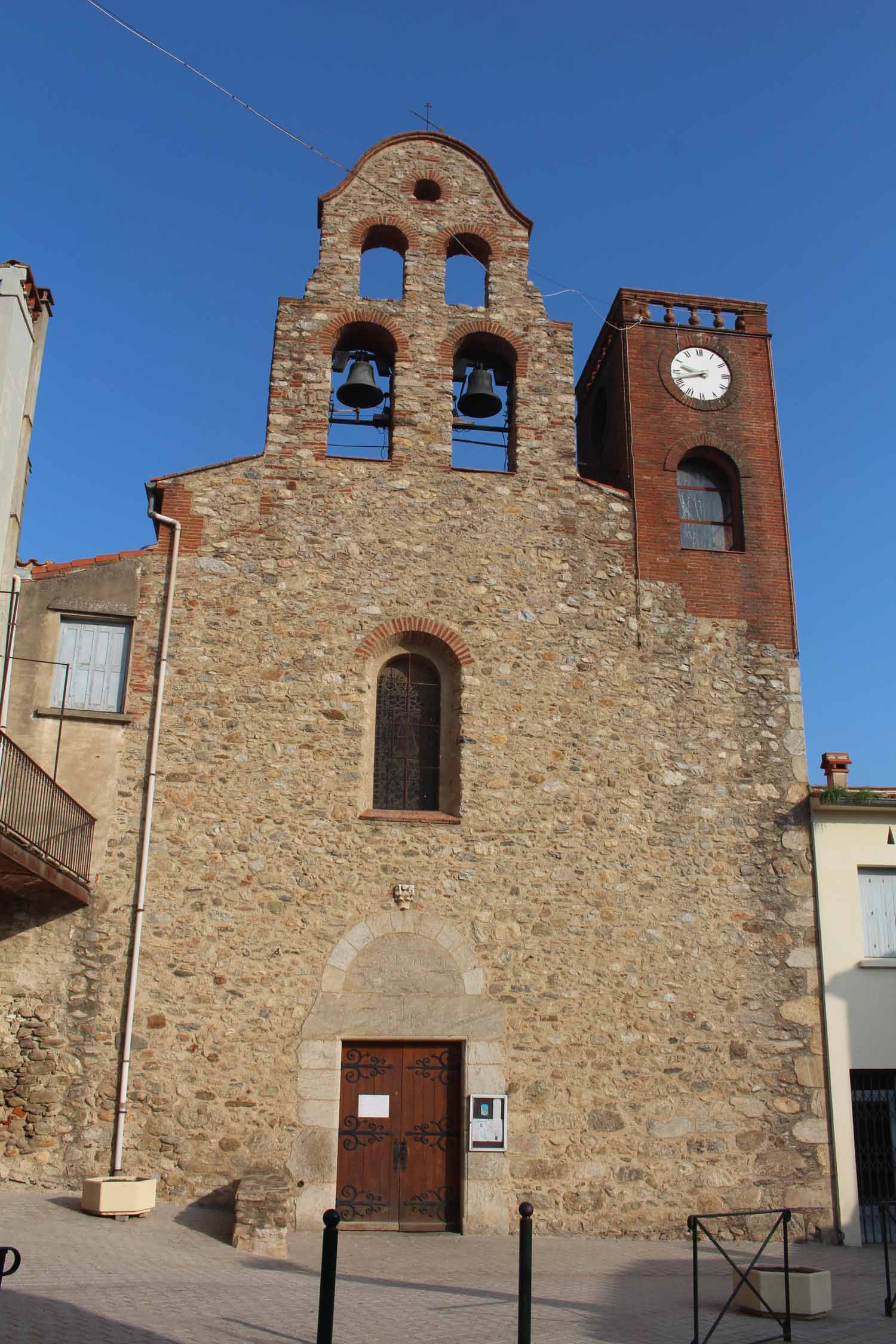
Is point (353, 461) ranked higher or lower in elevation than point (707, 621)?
higher

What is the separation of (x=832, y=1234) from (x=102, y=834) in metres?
8.64

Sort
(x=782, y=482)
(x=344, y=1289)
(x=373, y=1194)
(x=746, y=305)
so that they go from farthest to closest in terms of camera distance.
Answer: (x=746, y=305) → (x=782, y=482) → (x=373, y=1194) → (x=344, y=1289)

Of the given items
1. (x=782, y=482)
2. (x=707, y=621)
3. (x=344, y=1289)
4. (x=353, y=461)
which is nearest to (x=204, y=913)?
(x=344, y=1289)

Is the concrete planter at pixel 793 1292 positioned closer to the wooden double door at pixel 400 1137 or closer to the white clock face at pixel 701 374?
the wooden double door at pixel 400 1137

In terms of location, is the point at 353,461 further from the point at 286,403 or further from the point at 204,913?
the point at 204,913

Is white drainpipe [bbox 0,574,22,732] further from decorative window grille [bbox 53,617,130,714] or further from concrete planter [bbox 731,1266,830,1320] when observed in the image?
concrete planter [bbox 731,1266,830,1320]

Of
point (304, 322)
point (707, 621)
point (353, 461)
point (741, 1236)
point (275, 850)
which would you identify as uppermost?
point (304, 322)

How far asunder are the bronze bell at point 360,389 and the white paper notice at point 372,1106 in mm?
8227

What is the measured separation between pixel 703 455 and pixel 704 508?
2.45 feet

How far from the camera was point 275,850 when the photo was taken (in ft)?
38.6

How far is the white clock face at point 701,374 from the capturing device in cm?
1473

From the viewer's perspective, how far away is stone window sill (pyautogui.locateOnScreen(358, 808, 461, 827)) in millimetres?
12016

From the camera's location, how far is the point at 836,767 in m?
13.4

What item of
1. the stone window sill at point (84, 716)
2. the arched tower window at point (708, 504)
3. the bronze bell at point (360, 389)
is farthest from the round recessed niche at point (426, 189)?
the stone window sill at point (84, 716)
